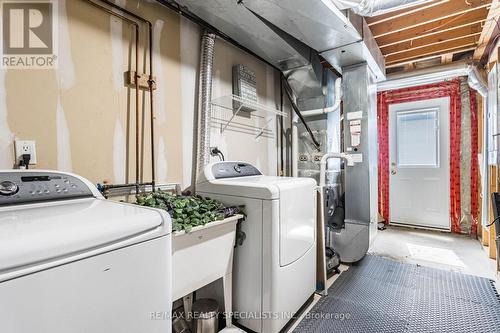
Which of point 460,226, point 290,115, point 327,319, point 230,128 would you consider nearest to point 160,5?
point 230,128

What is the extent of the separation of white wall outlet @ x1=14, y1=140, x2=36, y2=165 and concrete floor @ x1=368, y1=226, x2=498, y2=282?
3545 millimetres

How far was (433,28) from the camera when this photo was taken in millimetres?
2807

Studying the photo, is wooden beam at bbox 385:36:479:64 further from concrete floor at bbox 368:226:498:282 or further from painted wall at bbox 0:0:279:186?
painted wall at bbox 0:0:279:186

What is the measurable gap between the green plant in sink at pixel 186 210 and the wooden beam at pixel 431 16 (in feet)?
8.88

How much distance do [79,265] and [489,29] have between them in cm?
380

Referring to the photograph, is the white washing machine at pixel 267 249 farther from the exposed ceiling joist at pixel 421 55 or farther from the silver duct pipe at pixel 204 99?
the exposed ceiling joist at pixel 421 55

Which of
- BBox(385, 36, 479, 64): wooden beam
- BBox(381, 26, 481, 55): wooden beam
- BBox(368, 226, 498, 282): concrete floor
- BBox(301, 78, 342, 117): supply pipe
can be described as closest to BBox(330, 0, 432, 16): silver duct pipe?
BBox(301, 78, 342, 117): supply pipe

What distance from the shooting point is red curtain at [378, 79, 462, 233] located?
4.02 metres

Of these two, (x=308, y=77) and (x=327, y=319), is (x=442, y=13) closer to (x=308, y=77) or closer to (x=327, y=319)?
(x=308, y=77)

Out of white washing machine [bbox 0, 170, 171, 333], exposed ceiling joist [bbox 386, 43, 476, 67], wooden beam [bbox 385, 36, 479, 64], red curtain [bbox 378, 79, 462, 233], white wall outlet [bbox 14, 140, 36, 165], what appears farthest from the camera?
red curtain [bbox 378, 79, 462, 233]

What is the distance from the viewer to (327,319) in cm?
189

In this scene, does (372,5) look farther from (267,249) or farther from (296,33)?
(267,249)

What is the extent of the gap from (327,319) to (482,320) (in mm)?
1123

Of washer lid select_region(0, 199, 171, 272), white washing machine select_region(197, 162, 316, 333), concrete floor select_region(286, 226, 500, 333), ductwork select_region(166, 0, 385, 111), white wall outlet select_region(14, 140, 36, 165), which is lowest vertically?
concrete floor select_region(286, 226, 500, 333)
